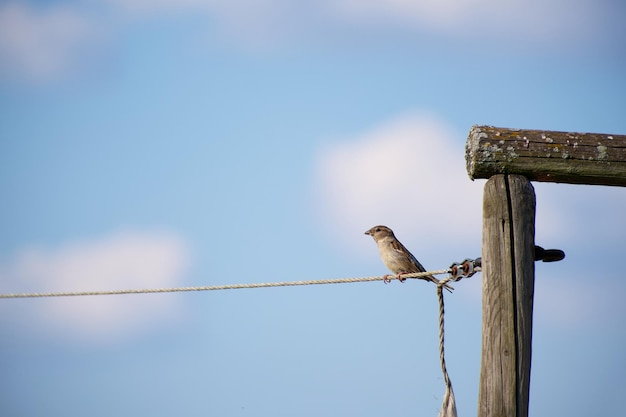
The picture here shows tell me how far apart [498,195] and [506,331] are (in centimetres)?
77

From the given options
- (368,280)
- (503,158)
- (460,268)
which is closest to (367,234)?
(368,280)

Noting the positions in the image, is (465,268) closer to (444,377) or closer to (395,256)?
(444,377)

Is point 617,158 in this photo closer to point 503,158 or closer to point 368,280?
point 503,158

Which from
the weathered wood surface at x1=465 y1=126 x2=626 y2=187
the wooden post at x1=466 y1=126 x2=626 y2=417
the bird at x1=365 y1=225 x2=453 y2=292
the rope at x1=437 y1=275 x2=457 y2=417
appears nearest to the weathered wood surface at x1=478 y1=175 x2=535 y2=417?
the wooden post at x1=466 y1=126 x2=626 y2=417

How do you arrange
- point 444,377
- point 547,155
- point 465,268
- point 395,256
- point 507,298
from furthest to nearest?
point 395,256
point 465,268
point 444,377
point 547,155
point 507,298

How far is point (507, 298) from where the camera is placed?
462 cm

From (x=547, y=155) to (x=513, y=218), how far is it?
46 centimetres

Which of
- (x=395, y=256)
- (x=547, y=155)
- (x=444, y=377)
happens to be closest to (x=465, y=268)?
(x=444, y=377)

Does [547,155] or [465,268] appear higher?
[547,155]

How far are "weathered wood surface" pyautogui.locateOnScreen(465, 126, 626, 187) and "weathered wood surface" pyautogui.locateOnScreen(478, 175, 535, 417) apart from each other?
5.2 inches

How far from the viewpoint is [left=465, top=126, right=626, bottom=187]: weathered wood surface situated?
4.82 meters

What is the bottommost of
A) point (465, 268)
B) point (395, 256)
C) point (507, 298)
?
point (507, 298)

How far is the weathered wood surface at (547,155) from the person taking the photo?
4824mm

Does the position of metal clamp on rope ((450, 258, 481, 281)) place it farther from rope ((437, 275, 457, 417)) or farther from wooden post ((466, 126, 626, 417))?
wooden post ((466, 126, 626, 417))
